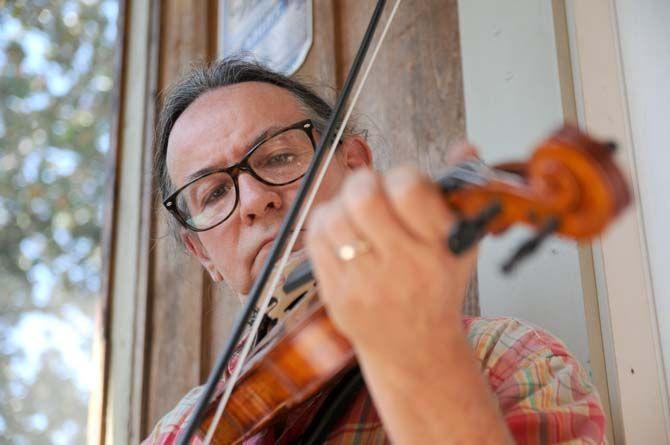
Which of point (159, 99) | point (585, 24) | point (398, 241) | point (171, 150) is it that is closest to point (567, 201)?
point (398, 241)

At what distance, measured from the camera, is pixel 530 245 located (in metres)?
0.44

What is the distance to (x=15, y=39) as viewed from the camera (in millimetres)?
2537

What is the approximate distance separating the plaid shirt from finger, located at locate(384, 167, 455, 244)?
283mm

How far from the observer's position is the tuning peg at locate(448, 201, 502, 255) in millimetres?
441

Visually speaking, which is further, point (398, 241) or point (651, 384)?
point (651, 384)

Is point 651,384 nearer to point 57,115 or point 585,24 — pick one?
point 585,24

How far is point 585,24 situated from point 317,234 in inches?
26.9

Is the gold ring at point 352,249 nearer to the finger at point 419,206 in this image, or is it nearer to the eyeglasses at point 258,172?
the finger at point 419,206

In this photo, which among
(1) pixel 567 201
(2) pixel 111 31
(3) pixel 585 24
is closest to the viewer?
(1) pixel 567 201

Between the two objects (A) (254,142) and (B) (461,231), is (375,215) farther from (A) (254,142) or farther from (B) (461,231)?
(A) (254,142)

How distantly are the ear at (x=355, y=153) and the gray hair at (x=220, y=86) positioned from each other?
56 millimetres

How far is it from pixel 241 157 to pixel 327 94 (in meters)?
0.42

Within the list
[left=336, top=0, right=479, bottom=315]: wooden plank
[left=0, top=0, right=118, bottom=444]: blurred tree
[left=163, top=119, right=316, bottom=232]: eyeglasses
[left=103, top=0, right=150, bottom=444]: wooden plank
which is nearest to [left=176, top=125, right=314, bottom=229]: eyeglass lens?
[left=163, top=119, right=316, bottom=232]: eyeglasses

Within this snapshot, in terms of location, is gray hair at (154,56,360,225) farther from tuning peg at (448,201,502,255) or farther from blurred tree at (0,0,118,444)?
blurred tree at (0,0,118,444)
